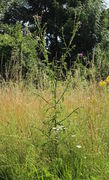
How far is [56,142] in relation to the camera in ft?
8.11

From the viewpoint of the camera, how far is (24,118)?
2.97 meters

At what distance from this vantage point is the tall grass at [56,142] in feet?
7.47

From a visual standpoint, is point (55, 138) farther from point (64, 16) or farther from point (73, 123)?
point (64, 16)

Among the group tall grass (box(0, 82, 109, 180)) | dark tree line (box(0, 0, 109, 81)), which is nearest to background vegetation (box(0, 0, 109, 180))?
tall grass (box(0, 82, 109, 180))

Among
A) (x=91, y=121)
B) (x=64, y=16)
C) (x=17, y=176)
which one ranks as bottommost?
(x=17, y=176)

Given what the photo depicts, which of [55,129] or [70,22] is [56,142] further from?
[70,22]

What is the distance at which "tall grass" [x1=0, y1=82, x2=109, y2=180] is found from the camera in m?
2.28

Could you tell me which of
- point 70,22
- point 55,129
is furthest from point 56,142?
point 70,22

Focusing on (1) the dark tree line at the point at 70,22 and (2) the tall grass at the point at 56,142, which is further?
(1) the dark tree line at the point at 70,22

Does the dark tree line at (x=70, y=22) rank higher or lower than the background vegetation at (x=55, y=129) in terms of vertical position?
higher

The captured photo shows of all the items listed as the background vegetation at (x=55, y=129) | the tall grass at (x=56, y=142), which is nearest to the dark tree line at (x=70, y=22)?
the background vegetation at (x=55, y=129)

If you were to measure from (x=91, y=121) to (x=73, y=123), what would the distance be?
0.27 meters

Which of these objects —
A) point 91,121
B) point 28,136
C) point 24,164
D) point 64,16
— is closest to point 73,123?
point 91,121

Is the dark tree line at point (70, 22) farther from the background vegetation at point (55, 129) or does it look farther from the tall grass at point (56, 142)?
the tall grass at point (56, 142)
